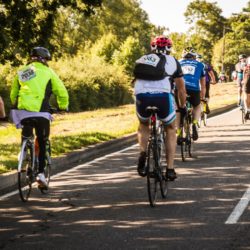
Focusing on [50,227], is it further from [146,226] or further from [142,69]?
[142,69]

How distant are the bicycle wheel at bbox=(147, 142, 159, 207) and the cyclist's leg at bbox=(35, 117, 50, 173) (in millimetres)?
1505

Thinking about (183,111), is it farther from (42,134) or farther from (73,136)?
(42,134)

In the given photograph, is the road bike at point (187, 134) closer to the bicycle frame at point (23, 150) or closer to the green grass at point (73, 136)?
the green grass at point (73, 136)

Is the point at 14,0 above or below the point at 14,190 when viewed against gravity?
above

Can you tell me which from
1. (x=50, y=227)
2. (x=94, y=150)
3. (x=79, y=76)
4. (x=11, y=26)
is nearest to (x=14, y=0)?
(x=11, y=26)

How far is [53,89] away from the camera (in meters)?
8.23

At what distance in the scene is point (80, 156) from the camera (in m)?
12.3

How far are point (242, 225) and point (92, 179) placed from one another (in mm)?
3777

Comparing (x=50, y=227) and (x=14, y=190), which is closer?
(x=50, y=227)

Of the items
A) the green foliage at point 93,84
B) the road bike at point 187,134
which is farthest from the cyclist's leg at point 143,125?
the green foliage at point 93,84

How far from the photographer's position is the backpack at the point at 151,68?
7.47 m

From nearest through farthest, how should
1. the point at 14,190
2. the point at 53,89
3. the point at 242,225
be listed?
the point at 242,225 < the point at 53,89 < the point at 14,190

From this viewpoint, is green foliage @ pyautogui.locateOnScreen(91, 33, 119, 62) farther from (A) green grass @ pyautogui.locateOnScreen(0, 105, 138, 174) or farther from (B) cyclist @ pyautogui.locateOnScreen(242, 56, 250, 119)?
(B) cyclist @ pyautogui.locateOnScreen(242, 56, 250, 119)

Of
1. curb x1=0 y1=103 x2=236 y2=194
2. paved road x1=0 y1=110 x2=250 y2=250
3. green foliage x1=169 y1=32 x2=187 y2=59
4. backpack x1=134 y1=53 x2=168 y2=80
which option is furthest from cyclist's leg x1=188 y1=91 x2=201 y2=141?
green foliage x1=169 y1=32 x2=187 y2=59
